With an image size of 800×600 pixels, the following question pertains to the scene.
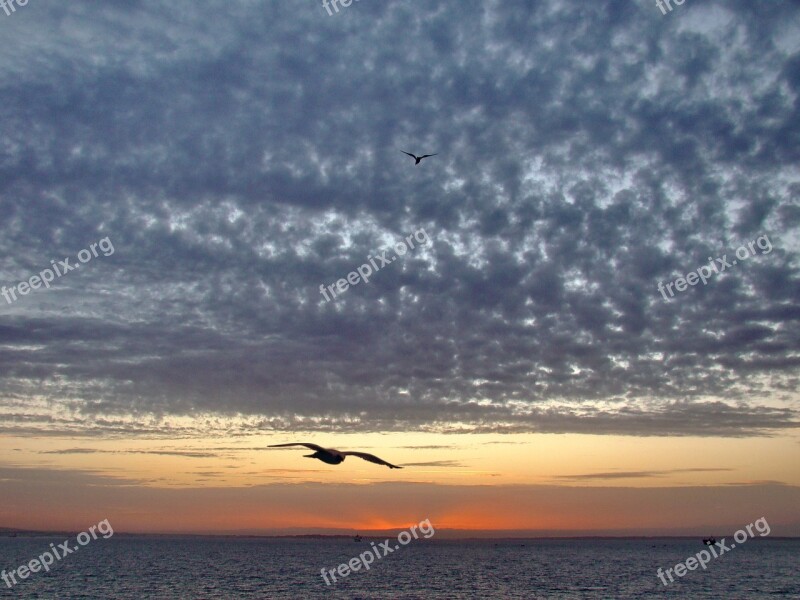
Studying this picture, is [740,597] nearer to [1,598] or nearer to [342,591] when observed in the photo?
[342,591]

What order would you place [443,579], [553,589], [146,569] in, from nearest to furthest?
[553,589]
[443,579]
[146,569]

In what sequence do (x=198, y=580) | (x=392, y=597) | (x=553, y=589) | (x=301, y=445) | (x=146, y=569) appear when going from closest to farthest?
(x=301, y=445) → (x=392, y=597) → (x=553, y=589) → (x=198, y=580) → (x=146, y=569)

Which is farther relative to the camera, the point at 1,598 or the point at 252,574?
the point at 252,574

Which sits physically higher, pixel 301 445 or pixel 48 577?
pixel 301 445

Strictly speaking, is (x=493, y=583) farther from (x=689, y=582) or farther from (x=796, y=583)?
(x=796, y=583)

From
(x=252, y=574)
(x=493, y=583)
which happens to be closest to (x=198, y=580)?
(x=252, y=574)

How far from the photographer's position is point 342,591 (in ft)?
343

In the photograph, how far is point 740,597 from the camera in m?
102

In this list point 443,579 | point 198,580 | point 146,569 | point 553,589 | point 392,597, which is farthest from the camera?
point 146,569

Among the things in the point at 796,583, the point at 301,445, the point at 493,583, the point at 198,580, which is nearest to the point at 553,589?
the point at 493,583

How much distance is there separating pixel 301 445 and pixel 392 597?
272 ft

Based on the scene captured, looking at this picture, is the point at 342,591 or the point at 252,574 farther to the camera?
the point at 252,574

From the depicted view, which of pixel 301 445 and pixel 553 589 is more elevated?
pixel 301 445

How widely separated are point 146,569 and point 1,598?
2500 inches
